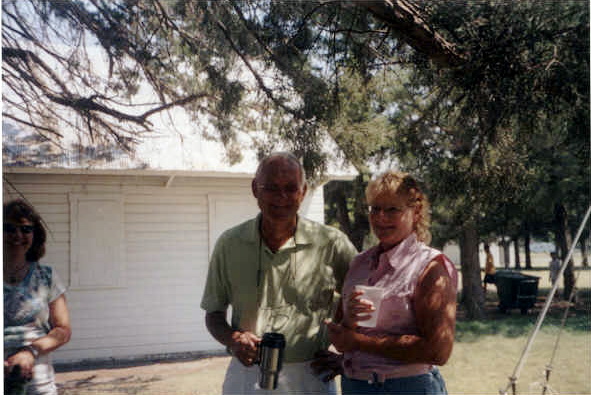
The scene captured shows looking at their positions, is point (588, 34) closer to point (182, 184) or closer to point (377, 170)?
point (377, 170)

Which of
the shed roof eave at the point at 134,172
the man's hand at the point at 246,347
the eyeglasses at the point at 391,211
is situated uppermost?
the shed roof eave at the point at 134,172

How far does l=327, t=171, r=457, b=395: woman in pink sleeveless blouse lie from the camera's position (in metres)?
1.36

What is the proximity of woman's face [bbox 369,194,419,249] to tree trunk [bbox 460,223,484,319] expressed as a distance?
7.57 ft

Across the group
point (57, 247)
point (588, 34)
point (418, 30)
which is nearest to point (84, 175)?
point (57, 247)

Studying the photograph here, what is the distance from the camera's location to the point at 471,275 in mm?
4445

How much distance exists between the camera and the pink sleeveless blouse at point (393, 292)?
1415 mm

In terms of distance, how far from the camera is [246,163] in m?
2.66

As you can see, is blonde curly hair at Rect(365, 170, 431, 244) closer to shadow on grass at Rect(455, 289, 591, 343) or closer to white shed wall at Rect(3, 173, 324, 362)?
white shed wall at Rect(3, 173, 324, 362)

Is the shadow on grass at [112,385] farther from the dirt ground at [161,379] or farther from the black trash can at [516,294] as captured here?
the black trash can at [516,294]

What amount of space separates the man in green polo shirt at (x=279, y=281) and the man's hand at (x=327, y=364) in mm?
30

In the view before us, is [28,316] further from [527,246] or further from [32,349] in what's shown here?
[527,246]

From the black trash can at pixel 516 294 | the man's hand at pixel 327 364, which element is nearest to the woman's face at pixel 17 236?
the man's hand at pixel 327 364

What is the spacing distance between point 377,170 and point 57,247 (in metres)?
Answer: 1.75

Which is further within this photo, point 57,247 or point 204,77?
point 204,77
